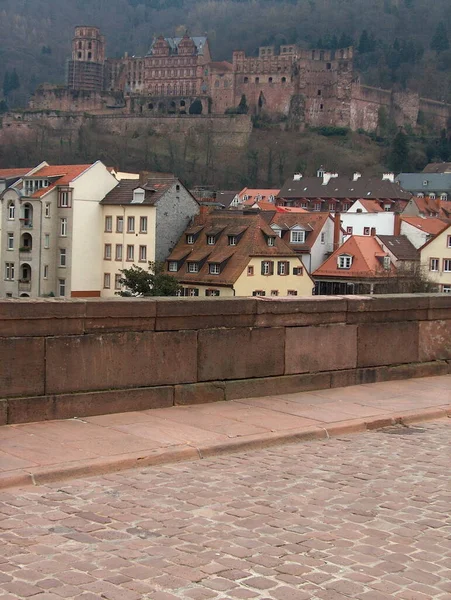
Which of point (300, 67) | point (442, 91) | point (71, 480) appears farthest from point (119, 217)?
point (442, 91)

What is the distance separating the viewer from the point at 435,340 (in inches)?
508

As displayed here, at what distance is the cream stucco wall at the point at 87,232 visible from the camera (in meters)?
59.7

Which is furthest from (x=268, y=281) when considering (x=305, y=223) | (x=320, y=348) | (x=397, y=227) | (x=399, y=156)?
(x=399, y=156)

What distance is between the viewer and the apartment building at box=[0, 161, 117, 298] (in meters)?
59.6

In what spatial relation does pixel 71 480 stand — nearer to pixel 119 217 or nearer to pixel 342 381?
pixel 342 381

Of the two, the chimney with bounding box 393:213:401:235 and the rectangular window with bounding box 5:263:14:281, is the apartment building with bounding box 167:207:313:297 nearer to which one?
the rectangular window with bounding box 5:263:14:281

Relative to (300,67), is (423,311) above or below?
below

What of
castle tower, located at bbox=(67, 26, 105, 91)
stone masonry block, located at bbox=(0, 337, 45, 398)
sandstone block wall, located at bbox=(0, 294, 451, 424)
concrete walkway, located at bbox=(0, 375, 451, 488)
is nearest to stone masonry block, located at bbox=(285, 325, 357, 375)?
sandstone block wall, located at bbox=(0, 294, 451, 424)

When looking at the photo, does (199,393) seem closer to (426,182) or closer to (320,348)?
(320,348)

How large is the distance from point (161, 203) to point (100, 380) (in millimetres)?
49038

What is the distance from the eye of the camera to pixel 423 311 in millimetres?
12609

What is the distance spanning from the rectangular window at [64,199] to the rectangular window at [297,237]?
13823 mm

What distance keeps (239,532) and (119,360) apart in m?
3.48

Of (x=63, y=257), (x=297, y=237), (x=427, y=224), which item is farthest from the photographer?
(x=427, y=224)
